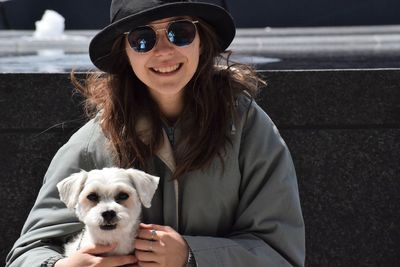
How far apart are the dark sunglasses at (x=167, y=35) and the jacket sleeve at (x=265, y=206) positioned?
1.64ft

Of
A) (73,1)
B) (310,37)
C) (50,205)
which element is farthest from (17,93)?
(73,1)

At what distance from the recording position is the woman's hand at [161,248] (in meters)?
3.36

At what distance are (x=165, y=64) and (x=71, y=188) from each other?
0.69 meters

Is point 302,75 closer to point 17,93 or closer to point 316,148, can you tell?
point 316,148

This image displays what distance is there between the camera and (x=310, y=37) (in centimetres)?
959

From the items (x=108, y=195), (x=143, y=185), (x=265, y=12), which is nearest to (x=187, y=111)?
(x=143, y=185)

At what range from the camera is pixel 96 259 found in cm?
342

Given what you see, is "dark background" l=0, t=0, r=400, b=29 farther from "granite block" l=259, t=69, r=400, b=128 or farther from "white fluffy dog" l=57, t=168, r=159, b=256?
"white fluffy dog" l=57, t=168, r=159, b=256

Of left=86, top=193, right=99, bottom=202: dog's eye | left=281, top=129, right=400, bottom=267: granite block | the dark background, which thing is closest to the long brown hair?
left=86, top=193, right=99, bottom=202: dog's eye

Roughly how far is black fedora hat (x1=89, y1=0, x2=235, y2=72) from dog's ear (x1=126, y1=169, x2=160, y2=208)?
0.64 m

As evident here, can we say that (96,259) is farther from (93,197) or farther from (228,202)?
(228,202)

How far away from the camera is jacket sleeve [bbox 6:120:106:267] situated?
12.1 ft

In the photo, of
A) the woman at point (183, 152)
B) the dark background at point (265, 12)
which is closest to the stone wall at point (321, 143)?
the woman at point (183, 152)

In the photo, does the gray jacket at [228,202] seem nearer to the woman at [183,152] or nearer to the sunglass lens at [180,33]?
the woman at [183,152]
